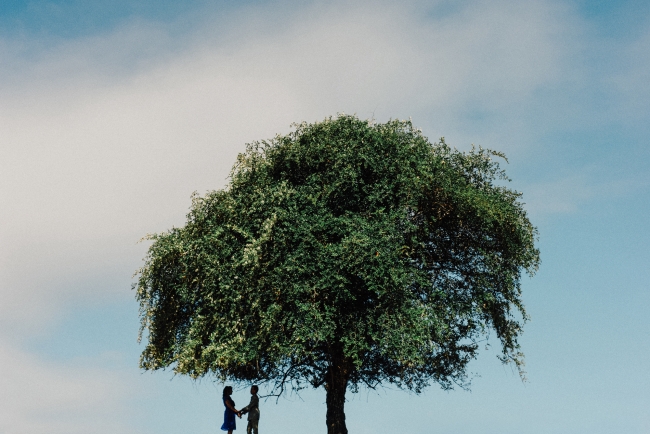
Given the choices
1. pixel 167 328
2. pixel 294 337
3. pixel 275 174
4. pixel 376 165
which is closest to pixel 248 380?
pixel 167 328

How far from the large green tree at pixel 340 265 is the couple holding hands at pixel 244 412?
1.54m

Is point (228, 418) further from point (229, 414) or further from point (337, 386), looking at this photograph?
point (337, 386)

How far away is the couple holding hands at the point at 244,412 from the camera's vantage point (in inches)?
1136

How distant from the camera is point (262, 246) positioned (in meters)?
28.2

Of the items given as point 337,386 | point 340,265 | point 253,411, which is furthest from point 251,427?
point 340,265

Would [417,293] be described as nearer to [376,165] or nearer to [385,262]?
[385,262]

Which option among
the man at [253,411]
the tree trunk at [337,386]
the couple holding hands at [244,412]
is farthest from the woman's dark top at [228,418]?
the tree trunk at [337,386]

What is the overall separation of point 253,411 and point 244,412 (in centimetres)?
39

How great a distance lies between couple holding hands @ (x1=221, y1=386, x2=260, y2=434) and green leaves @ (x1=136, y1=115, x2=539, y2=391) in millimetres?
1646

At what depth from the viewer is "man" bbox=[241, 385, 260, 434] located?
94.6 ft

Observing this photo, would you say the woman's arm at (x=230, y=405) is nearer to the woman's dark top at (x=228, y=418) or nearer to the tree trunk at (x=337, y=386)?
the woman's dark top at (x=228, y=418)

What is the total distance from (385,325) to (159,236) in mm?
12096

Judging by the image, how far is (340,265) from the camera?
1077 inches

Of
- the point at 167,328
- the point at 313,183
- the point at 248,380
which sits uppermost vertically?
the point at 313,183
